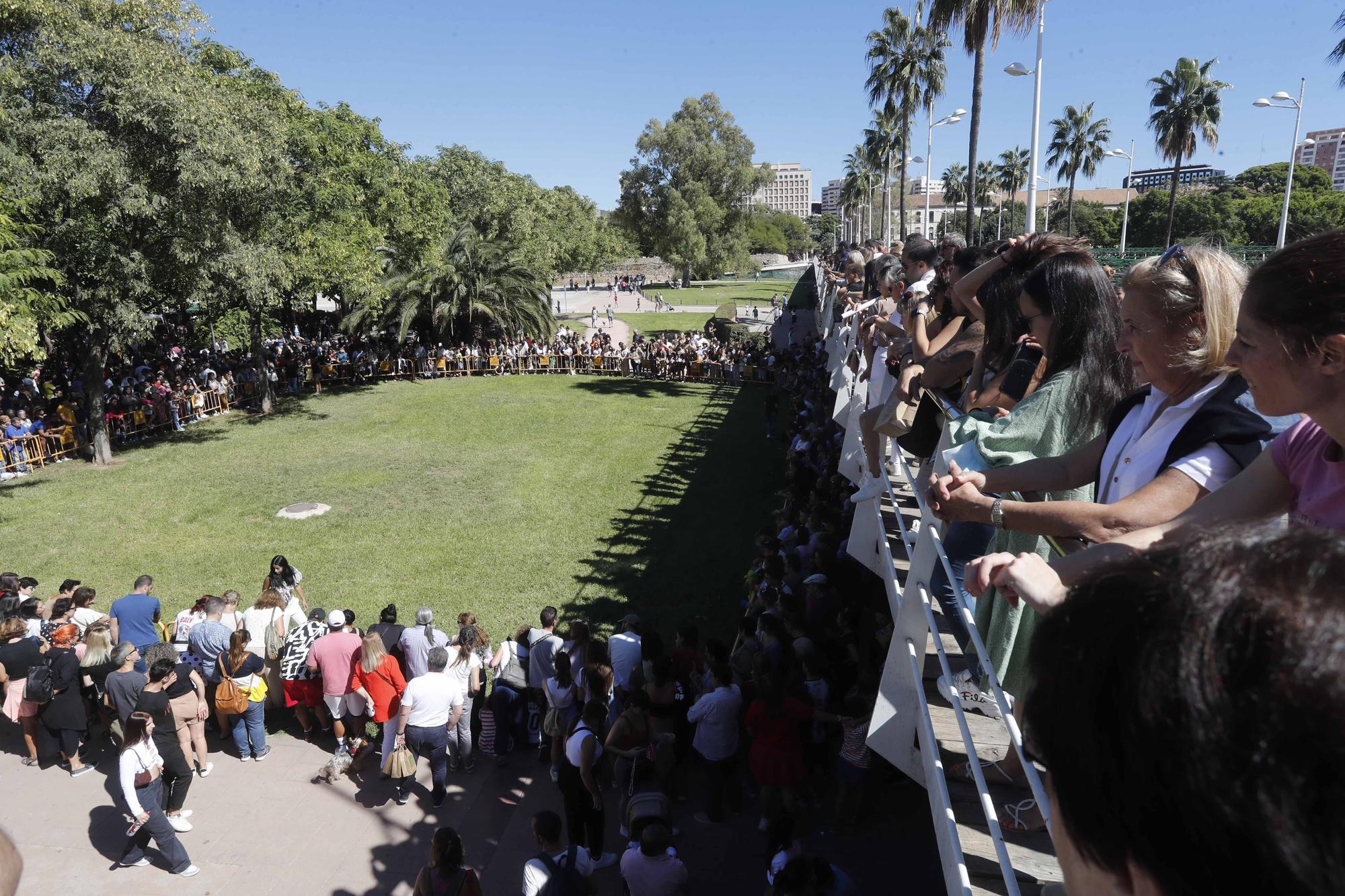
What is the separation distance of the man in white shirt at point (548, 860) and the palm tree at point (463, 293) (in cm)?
2581

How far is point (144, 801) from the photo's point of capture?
6.49m

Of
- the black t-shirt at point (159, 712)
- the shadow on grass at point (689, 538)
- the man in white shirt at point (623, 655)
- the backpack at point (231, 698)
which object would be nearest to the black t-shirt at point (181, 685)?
the black t-shirt at point (159, 712)

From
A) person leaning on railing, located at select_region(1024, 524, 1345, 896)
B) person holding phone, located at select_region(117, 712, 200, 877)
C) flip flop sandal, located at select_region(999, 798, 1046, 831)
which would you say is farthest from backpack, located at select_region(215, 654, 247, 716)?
person leaning on railing, located at select_region(1024, 524, 1345, 896)

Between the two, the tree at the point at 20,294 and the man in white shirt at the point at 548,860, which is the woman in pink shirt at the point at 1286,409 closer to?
the man in white shirt at the point at 548,860

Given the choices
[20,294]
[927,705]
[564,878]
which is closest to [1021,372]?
[927,705]

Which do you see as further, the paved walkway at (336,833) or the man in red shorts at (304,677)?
the man in red shorts at (304,677)

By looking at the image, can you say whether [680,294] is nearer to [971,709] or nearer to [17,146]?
[17,146]

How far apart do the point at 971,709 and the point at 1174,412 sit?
5.78ft

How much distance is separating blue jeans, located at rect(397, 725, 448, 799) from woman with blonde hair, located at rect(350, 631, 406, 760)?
0.37 m

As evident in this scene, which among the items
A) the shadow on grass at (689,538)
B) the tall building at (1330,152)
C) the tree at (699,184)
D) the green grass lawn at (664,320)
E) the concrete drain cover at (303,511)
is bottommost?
the shadow on grass at (689,538)

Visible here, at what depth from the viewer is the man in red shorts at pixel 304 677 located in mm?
8102

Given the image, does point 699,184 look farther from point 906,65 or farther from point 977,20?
point 977,20

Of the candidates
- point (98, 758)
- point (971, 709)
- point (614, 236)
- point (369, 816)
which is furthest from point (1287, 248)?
point (614, 236)

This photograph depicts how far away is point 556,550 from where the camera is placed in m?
13.5
